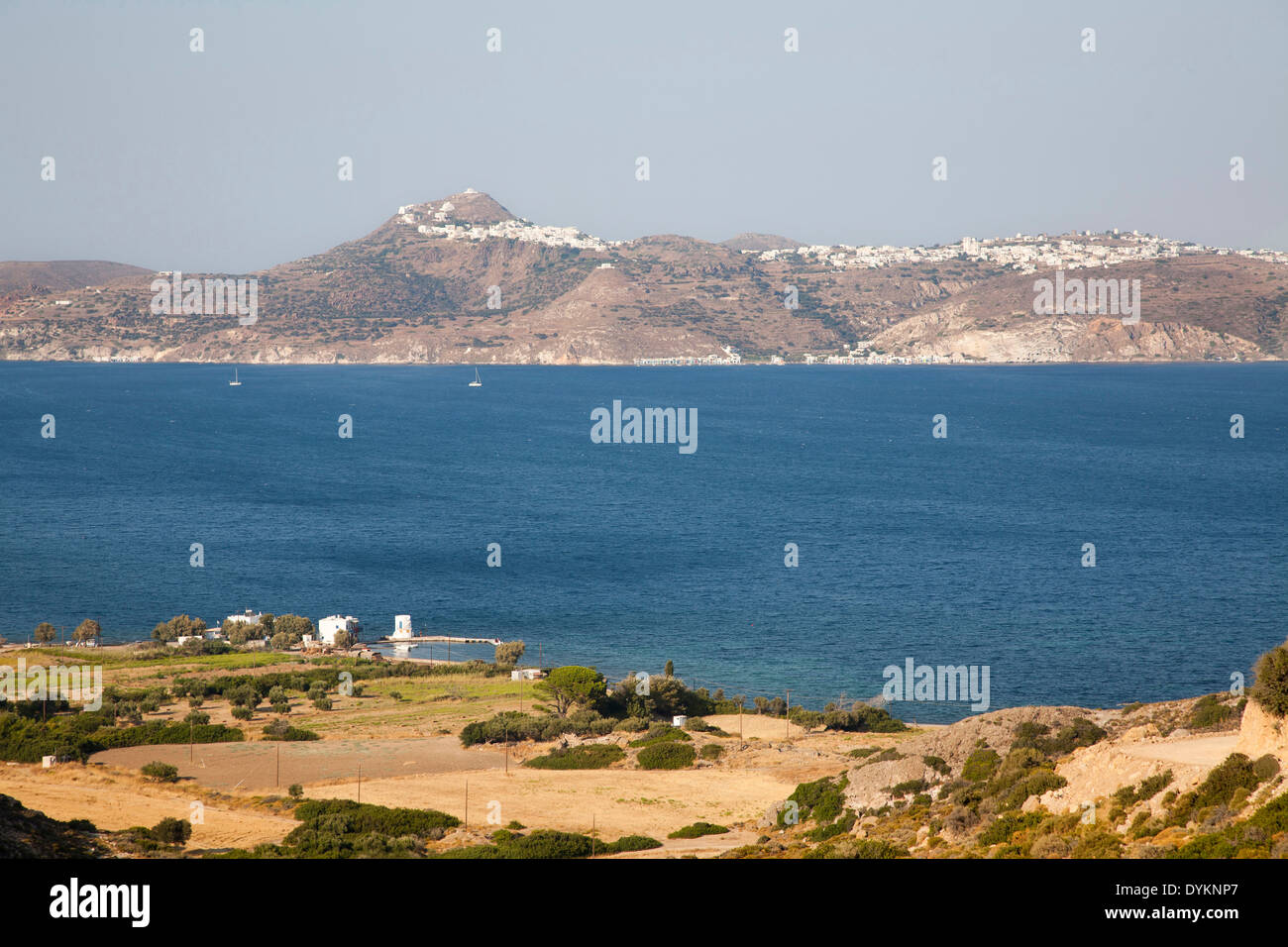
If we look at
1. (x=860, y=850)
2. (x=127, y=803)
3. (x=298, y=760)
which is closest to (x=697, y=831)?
(x=860, y=850)

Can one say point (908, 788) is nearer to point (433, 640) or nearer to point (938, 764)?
point (938, 764)

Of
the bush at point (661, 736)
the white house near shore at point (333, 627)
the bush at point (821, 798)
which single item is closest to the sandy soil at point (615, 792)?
the bush at point (821, 798)

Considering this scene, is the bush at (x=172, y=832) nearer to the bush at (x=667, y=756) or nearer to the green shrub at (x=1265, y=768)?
the bush at (x=667, y=756)

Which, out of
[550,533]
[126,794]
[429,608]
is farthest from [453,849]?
[550,533]

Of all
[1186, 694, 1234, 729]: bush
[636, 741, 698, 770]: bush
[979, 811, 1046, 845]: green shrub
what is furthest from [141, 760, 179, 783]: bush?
[1186, 694, 1234, 729]: bush

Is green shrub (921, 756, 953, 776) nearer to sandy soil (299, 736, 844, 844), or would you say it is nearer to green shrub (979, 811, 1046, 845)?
sandy soil (299, 736, 844, 844)
